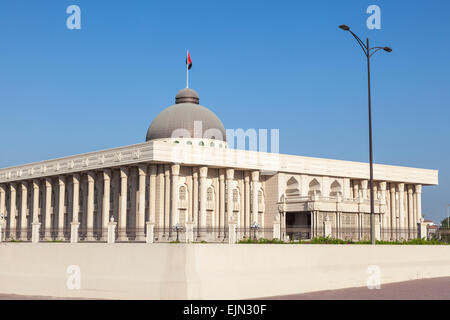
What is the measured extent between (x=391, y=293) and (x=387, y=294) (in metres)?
0.49

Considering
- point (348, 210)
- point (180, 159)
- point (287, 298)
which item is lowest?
point (287, 298)

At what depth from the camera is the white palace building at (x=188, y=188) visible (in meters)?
55.8

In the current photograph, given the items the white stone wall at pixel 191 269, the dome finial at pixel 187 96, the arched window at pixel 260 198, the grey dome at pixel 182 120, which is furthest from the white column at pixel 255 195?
the white stone wall at pixel 191 269

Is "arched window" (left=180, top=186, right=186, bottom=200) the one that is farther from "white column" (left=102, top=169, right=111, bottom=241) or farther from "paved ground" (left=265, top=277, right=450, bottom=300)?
"paved ground" (left=265, top=277, right=450, bottom=300)

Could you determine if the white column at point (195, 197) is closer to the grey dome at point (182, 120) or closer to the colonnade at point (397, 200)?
the grey dome at point (182, 120)

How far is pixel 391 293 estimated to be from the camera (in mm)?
28781

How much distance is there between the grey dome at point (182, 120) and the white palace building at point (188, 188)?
120mm

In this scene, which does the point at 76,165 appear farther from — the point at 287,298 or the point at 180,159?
the point at 287,298

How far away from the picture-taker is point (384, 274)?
34.2 meters

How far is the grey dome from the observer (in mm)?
64438

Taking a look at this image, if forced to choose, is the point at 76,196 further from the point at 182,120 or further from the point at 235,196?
the point at 235,196
